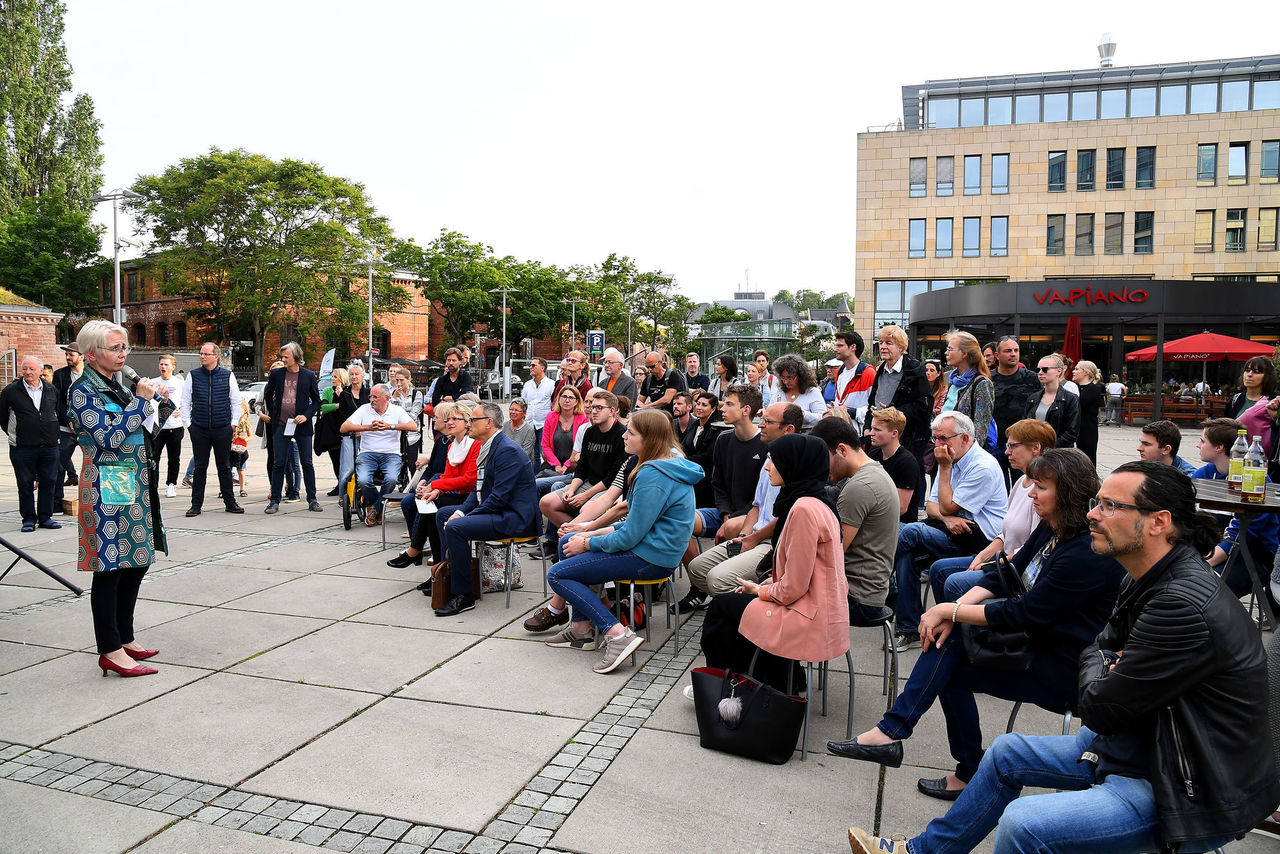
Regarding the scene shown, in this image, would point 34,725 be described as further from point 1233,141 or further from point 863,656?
point 1233,141

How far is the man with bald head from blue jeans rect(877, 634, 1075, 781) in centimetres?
962

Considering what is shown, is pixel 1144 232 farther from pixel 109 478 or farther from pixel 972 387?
pixel 109 478

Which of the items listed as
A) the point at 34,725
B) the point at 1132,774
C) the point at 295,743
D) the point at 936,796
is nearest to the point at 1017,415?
the point at 936,796

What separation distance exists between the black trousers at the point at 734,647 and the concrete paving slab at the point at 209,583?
4279mm

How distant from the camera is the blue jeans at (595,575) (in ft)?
17.1

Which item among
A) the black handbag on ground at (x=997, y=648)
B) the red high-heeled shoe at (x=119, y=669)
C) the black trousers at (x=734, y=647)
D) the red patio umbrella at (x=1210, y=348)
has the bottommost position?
the red high-heeled shoe at (x=119, y=669)

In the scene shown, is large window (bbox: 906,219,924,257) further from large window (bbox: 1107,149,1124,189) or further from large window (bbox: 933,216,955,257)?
large window (bbox: 1107,149,1124,189)

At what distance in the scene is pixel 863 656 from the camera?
5.43 meters

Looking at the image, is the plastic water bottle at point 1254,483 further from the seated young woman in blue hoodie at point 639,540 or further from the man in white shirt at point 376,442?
the man in white shirt at point 376,442

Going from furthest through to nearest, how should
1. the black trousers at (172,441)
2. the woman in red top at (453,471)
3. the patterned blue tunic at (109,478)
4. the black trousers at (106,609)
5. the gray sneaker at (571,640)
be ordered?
1. the black trousers at (172,441)
2. the woman in red top at (453,471)
3. the gray sneaker at (571,640)
4. the black trousers at (106,609)
5. the patterned blue tunic at (109,478)

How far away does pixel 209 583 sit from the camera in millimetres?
7121

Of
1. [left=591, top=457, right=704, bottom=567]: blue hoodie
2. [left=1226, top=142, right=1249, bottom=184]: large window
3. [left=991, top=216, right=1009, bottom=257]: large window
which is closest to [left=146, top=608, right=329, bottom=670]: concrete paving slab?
[left=591, top=457, right=704, bottom=567]: blue hoodie

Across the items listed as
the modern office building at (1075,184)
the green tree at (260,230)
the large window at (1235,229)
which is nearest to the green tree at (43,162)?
the green tree at (260,230)

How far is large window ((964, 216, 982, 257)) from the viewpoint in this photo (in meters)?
42.2
